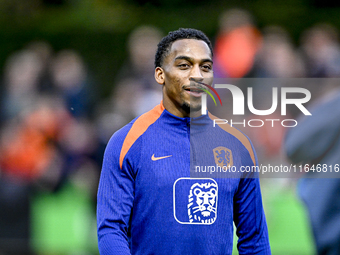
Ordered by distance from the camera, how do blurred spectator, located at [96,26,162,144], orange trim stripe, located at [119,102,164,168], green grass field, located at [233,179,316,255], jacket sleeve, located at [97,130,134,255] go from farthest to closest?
1. blurred spectator, located at [96,26,162,144]
2. green grass field, located at [233,179,316,255]
3. orange trim stripe, located at [119,102,164,168]
4. jacket sleeve, located at [97,130,134,255]

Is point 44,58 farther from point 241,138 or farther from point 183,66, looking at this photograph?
point 241,138

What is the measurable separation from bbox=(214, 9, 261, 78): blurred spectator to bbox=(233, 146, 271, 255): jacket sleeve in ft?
6.60

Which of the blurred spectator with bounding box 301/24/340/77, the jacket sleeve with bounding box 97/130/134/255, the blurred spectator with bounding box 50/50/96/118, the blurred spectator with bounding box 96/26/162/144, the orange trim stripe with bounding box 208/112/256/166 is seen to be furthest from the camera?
the blurred spectator with bounding box 50/50/96/118

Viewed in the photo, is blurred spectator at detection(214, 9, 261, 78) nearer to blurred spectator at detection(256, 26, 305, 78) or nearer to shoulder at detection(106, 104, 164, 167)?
blurred spectator at detection(256, 26, 305, 78)

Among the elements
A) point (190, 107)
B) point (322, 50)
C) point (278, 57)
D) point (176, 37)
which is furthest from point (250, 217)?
point (322, 50)

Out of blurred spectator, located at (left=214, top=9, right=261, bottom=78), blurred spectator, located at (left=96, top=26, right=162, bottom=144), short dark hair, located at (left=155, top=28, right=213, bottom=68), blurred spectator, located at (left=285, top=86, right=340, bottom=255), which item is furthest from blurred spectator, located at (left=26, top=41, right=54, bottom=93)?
blurred spectator, located at (left=285, top=86, right=340, bottom=255)

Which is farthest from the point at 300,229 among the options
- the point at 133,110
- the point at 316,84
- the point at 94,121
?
the point at 94,121

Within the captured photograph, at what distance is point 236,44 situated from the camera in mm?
4348

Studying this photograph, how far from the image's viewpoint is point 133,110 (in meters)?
4.47

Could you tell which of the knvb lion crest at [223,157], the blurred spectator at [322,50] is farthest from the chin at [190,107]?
the blurred spectator at [322,50]

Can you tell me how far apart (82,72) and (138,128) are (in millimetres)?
2558

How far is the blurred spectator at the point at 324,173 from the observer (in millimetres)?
1958

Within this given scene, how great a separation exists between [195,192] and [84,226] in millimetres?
2618

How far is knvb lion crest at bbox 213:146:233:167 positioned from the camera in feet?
7.33
